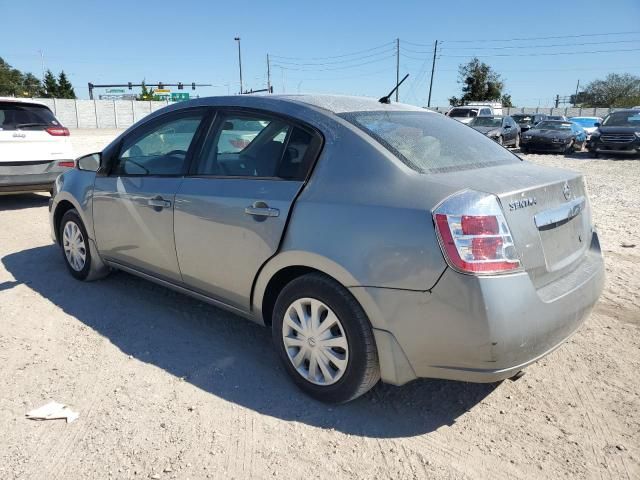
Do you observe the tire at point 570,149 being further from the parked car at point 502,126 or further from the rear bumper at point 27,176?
the rear bumper at point 27,176

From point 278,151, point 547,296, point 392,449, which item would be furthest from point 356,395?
point 278,151

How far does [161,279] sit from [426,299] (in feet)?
7.25

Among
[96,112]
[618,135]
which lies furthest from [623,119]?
[96,112]

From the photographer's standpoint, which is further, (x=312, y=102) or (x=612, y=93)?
(x=612, y=93)

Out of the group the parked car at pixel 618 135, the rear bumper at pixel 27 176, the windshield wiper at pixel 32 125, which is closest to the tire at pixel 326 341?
the rear bumper at pixel 27 176

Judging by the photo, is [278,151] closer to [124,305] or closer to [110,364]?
[110,364]

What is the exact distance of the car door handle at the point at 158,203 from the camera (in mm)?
3457

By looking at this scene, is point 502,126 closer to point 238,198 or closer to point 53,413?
point 238,198

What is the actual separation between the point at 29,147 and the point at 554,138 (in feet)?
58.1

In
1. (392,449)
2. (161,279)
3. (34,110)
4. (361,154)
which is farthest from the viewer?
(34,110)

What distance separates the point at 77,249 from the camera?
459cm

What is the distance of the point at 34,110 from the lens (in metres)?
7.77

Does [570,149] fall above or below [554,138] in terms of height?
below

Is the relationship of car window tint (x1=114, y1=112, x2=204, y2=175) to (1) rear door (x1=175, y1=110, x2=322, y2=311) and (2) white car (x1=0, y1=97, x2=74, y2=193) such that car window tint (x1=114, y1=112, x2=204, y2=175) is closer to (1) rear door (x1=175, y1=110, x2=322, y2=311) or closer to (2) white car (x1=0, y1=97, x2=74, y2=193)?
(1) rear door (x1=175, y1=110, x2=322, y2=311)
